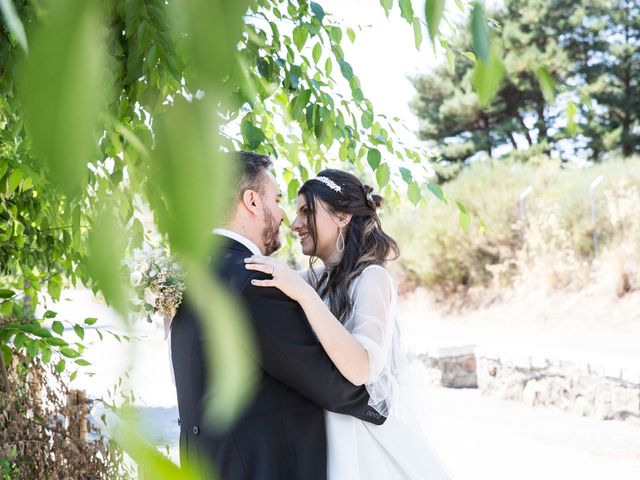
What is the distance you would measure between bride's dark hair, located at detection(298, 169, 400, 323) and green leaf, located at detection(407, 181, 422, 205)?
19 centimetres

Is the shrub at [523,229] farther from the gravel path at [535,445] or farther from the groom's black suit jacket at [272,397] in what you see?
the groom's black suit jacket at [272,397]

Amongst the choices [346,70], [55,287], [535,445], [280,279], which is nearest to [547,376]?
[535,445]

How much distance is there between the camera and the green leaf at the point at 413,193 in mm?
2668

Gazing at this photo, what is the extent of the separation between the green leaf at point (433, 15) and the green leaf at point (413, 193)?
94.0 inches

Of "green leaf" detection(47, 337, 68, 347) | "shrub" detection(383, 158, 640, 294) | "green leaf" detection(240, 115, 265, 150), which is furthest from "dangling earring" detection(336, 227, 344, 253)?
"shrub" detection(383, 158, 640, 294)

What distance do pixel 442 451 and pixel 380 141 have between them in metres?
1.18

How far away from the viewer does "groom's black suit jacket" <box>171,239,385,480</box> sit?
184cm

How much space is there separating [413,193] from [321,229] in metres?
0.35

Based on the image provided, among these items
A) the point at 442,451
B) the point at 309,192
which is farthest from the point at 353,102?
the point at 442,451

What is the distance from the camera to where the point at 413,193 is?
8.77 feet

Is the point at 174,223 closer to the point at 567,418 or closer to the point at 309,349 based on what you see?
the point at 309,349

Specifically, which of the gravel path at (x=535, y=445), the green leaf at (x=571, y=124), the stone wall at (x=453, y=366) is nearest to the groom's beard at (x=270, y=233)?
the green leaf at (x=571, y=124)

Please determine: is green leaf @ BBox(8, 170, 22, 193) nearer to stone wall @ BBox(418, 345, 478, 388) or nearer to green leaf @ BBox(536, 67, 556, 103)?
green leaf @ BBox(536, 67, 556, 103)

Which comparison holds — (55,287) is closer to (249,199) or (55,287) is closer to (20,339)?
(20,339)
